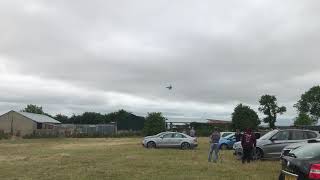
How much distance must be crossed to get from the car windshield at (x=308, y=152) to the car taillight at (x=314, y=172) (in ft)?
1.03

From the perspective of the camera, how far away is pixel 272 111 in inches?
3848

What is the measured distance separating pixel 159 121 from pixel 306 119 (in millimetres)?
26836

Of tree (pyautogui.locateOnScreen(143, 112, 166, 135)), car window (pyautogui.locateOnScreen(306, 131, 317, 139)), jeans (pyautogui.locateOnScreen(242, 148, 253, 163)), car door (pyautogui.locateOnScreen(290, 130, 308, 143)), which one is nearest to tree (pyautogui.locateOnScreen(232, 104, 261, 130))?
tree (pyautogui.locateOnScreen(143, 112, 166, 135))

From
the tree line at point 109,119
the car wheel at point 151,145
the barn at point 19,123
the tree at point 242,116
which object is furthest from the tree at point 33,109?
the car wheel at point 151,145

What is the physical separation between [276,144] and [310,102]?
101584mm

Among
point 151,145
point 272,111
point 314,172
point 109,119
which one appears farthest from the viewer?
point 109,119

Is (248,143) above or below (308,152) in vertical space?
above

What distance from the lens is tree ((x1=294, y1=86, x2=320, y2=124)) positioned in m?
121

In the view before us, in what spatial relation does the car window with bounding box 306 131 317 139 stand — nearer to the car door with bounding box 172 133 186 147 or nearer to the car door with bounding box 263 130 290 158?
the car door with bounding box 263 130 290 158

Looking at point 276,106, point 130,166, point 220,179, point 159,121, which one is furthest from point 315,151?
point 276,106

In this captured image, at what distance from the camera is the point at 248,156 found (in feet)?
82.0

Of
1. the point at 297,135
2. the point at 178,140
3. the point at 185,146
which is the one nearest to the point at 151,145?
the point at 178,140

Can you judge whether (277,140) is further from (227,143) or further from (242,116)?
(242,116)

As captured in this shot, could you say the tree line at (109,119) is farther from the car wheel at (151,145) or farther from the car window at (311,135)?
the car window at (311,135)
